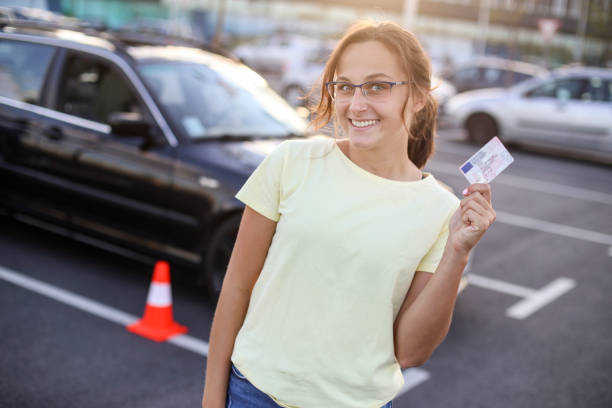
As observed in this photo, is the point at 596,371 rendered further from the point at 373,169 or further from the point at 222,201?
the point at 373,169

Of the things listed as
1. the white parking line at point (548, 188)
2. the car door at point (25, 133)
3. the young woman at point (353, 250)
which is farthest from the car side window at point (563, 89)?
the young woman at point (353, 250)

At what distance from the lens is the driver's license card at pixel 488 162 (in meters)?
1.67

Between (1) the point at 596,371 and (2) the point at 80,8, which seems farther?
(2) the point at 80,8

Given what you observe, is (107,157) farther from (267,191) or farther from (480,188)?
(480,188)

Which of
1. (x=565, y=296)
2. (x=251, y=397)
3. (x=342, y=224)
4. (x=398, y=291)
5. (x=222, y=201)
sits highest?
(x=342, y=224)

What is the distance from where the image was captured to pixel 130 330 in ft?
15.5

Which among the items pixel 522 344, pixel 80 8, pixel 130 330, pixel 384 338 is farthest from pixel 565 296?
pixel 80 8

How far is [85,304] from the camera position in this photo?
16.7ft

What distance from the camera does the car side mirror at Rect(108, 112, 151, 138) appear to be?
516 cm

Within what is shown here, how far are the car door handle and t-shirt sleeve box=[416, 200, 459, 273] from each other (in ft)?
14.7

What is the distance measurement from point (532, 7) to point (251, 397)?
2723 inches

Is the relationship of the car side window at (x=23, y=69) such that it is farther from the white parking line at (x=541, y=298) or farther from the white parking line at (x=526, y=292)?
the white parking line at (x=541, y=298)

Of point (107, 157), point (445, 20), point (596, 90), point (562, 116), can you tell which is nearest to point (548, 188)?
point (562, 116)

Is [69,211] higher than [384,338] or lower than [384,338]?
lower
